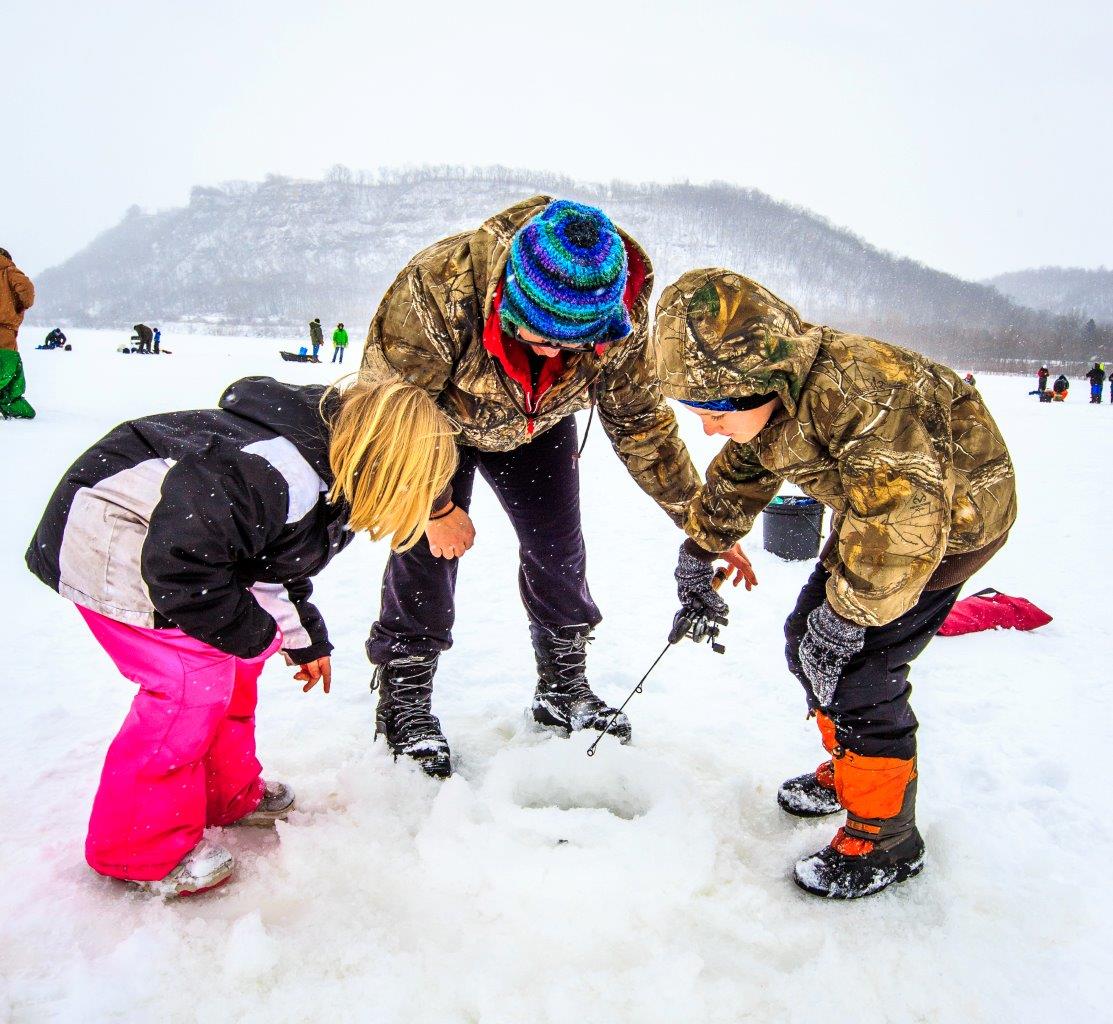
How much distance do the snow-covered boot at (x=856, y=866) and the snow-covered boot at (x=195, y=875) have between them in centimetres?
127

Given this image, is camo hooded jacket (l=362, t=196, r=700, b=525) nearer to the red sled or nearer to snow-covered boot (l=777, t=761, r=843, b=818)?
snow-covered boot (l=777, t=761, r=843, b=818)

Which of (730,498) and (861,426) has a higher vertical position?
(861,426)

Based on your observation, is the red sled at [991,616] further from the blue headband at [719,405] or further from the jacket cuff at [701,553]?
the blue headband at [719,405]

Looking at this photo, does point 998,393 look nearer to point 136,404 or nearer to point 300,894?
point 136,404

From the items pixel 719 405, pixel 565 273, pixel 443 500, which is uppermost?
pixel 565 273

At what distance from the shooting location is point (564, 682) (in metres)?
2.28

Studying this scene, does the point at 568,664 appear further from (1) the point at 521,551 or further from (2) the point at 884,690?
(2) the point at 884,690

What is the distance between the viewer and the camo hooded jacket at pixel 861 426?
1.38 metres

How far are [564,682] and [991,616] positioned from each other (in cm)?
205

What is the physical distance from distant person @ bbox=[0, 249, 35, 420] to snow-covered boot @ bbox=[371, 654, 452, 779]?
592cm

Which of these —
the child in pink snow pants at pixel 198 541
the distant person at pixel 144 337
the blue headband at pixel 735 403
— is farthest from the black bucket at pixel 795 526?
the distant person at pixel 144 337

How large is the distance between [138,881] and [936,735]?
2.22 meters

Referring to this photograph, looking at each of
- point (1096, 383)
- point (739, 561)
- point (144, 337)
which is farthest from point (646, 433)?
point (144, 337)

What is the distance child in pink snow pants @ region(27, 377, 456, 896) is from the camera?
53.5 inches
